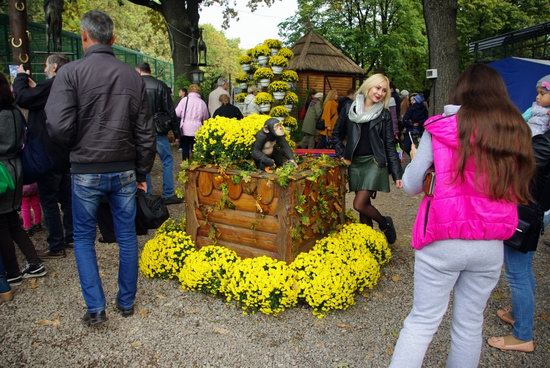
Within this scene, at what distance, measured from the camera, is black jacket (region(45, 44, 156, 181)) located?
3.00 m

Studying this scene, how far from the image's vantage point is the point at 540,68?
33.2 feet

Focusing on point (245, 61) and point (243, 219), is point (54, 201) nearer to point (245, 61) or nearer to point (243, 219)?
point (243, 219)

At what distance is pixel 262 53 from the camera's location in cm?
811

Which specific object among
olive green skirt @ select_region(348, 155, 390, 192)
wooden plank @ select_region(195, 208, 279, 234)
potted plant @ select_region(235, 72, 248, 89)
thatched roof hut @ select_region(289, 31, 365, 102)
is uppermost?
thatched roof hut @ select_region(289, 31, 365, 102)

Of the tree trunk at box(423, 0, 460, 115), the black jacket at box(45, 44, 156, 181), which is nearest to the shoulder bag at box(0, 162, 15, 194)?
the black jacket at box(45, 44, 156, 181)

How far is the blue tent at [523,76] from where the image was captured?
10156 mm

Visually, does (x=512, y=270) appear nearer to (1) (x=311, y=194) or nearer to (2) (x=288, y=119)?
(1) (x=311, y=194)

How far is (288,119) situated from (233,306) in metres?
5.48

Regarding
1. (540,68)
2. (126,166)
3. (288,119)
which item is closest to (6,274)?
(126,166)

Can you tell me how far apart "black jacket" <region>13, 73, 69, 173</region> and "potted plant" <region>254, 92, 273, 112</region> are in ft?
14.0

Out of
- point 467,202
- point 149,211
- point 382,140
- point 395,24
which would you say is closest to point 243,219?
point 149,211

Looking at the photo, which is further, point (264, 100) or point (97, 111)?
point (264, 100)

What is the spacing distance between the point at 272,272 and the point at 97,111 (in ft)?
6.04

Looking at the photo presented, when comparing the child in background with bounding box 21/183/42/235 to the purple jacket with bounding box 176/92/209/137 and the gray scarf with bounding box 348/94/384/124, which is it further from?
the gray scarf with bounding box 348/94/384/124
